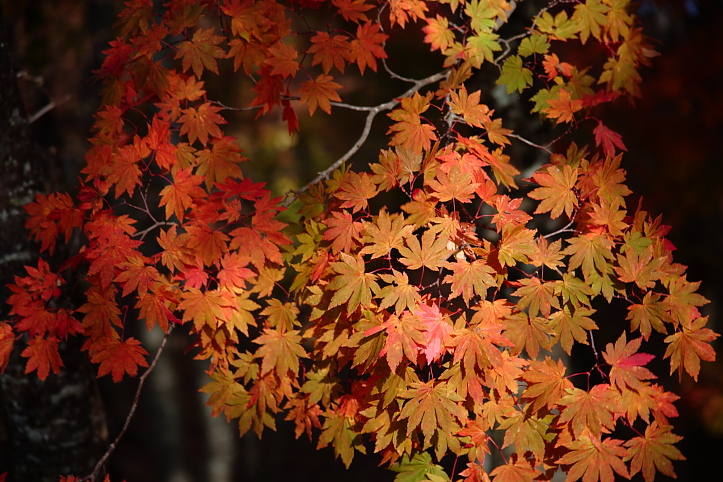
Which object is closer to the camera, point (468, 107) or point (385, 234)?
point (385, 234)

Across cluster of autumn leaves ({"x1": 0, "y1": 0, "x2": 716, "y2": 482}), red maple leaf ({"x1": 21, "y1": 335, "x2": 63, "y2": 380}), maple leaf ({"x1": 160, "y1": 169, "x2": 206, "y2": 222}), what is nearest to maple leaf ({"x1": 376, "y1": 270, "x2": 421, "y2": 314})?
cluster of autumn leaves ({"x1": 0, "y1": 0, "x2": 716, "y2": 482})

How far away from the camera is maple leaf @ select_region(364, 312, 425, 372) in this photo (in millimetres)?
1634

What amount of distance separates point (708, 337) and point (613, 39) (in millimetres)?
1255

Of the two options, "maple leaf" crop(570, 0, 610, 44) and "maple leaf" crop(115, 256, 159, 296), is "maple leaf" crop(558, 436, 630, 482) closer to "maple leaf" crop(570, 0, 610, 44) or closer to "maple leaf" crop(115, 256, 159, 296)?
"maple leaf" crop(115, 256, 159, 296)

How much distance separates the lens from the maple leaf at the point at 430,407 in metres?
1.68

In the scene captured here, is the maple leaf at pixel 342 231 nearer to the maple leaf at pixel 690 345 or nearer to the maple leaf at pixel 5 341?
the maple leaf at pixel 690 345

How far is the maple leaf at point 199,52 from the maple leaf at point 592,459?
167 centimetres

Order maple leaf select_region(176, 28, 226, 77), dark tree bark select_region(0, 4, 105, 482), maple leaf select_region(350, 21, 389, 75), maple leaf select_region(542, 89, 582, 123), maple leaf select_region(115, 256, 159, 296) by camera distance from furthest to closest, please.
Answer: dark tree bark select_region(0, 4, 105, 482), maple leaf select_region(542, 89, 582, 123), maple leaf select_region(350, 21, 389, 75), maple leaf select_region(176, 28, 226, 77), maple leaf select_region(115, 256, 159, 296)

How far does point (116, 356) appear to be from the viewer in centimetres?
191

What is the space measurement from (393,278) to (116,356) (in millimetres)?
971

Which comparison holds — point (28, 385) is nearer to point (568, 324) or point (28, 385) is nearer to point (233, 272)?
point (233, 272)

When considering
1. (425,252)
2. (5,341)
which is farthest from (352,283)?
(5,341)

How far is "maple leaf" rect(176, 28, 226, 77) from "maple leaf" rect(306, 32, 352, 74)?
1.03 ft

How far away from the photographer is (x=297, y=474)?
634 centimetres
